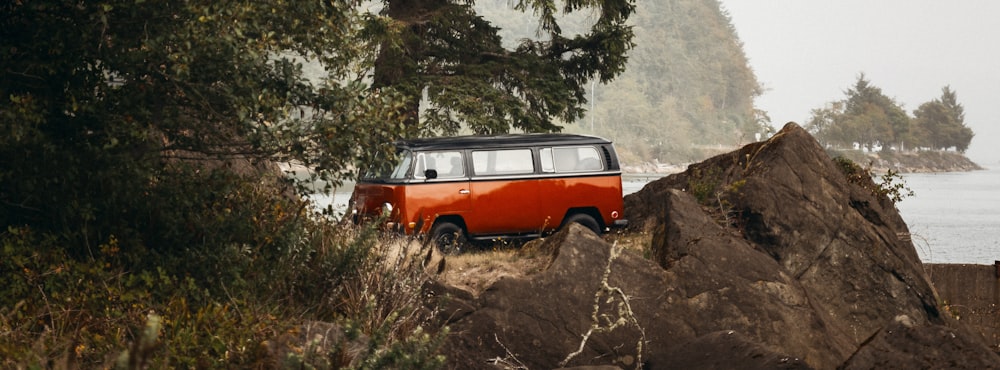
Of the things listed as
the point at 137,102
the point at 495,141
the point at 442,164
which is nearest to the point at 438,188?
the point at 442,164

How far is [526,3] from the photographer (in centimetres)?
2359

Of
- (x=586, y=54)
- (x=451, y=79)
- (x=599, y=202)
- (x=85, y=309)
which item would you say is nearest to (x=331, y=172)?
(x=85, y=309)

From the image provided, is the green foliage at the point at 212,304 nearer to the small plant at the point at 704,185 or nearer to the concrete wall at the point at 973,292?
the small plant at the point at 704,185

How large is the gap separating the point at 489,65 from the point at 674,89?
5874 inches

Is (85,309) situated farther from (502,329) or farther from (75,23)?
(502,329)

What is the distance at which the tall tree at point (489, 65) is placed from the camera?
22.8m

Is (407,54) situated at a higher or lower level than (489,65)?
higher

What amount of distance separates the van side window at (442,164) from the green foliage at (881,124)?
120 m

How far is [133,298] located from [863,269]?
9.35m

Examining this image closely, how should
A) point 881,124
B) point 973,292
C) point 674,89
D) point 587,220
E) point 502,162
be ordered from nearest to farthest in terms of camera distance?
point 502,162 < point 587,220 < point 973,292 < point 881,124 < point 674,89

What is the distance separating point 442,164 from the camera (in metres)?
17.5

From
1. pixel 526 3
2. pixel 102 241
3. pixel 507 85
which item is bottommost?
pixel 102 241

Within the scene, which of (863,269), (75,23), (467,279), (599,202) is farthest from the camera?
(599,202)

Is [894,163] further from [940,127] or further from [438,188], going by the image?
[438,188]
